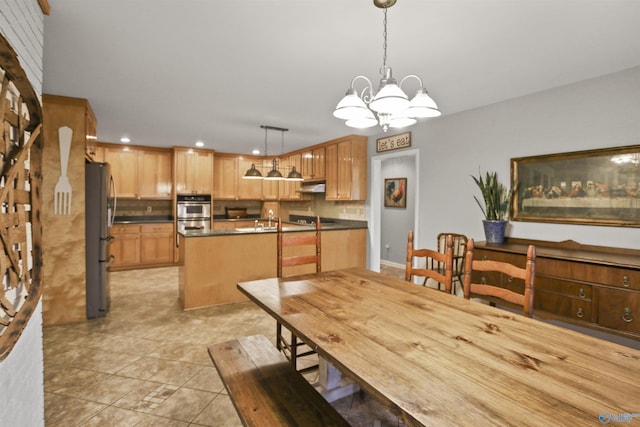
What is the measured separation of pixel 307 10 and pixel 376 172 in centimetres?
345

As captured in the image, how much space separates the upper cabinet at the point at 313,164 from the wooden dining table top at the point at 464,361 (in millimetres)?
4111

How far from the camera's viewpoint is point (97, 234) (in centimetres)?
353

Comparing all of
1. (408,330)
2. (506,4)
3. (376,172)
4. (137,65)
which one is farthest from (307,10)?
(376,172)

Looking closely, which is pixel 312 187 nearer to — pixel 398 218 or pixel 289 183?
pixel 289 183

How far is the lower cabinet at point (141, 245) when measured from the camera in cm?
580

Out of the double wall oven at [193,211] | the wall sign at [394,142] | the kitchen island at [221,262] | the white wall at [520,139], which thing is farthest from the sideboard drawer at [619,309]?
the double wall oven at [193,211]

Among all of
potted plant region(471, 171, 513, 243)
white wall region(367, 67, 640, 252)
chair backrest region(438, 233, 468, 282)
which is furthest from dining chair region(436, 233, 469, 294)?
potted plant region(471, 171, 513, 243)

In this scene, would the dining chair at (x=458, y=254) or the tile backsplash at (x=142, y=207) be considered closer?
the dining chair at (x=458, y=254)

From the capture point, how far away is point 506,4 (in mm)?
1743

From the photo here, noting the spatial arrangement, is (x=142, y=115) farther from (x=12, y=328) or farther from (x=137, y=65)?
(x=12, y=328)

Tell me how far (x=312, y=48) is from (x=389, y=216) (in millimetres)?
4914

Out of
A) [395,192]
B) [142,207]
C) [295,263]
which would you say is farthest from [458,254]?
[142,207]

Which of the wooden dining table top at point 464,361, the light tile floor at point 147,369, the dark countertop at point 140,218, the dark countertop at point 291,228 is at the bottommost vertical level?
the light tile floor at point 147,369

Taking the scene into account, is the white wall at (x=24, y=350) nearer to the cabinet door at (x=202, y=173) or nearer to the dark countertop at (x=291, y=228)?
the dark countertop at (x=291, y=228)
